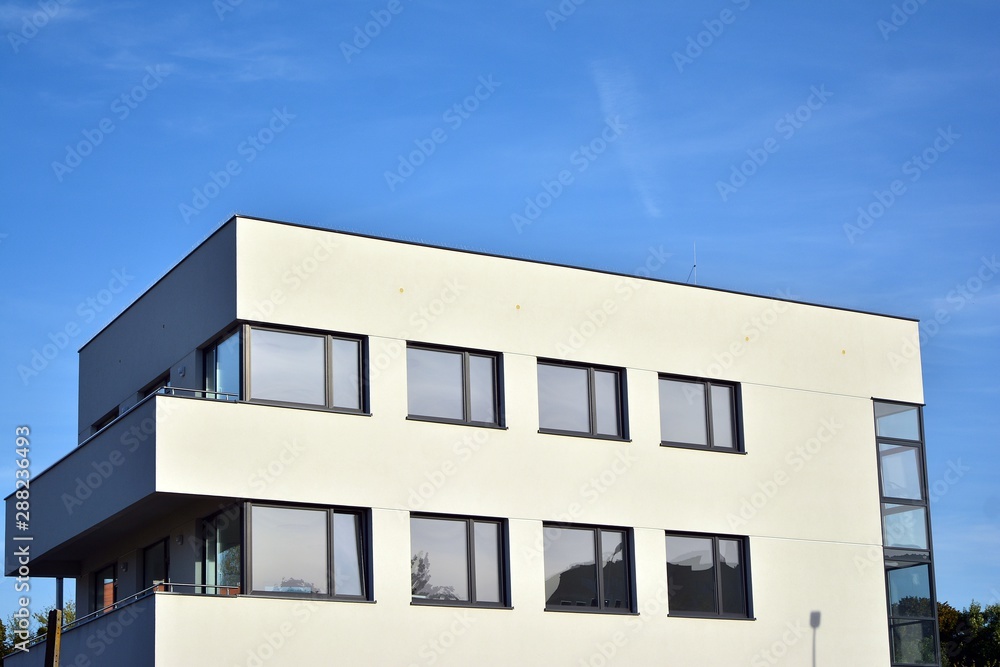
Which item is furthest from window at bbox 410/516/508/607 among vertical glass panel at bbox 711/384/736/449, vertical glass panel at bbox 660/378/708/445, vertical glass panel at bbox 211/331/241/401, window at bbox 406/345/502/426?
vertical glass panel at bbox 711/384/736/449

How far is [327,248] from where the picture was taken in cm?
2162

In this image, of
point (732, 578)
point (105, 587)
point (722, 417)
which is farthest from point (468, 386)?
point (105, 587)

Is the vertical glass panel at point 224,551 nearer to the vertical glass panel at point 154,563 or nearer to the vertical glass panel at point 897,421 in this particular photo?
the vertical glass panel at point 154,563

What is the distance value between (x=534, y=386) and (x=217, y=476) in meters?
5.89

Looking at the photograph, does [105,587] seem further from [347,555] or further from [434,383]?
[434,383]

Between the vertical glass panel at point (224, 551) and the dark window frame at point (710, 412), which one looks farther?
the dark window frame at point (710, 412)

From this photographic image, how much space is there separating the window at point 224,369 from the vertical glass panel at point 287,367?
29 centimetres

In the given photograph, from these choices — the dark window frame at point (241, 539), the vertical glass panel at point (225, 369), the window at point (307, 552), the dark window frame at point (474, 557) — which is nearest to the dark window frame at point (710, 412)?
the dark window frame at point (474, 557)

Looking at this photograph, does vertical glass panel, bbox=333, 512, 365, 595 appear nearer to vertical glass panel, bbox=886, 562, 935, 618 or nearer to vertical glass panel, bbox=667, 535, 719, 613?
vertical glass panel, bbox=667, 535, 719, 613

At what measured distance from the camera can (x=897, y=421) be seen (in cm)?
2702

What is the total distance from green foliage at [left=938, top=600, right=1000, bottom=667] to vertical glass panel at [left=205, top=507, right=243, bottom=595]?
45.6m

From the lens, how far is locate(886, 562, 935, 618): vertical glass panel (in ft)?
85.3

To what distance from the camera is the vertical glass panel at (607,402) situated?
2388 centimetres

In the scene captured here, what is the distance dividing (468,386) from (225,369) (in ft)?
13.4
